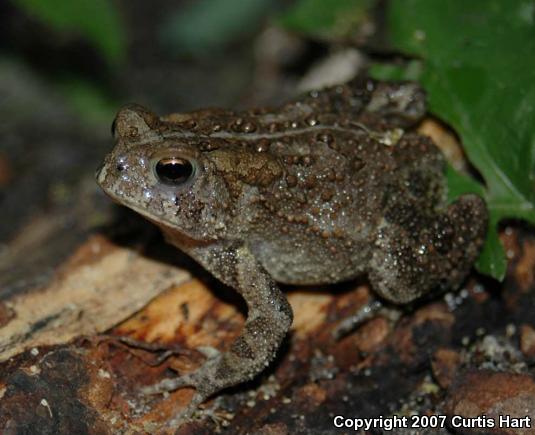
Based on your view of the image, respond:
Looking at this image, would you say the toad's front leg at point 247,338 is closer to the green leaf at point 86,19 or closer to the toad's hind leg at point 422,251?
the toad's hind leg at point 422,251

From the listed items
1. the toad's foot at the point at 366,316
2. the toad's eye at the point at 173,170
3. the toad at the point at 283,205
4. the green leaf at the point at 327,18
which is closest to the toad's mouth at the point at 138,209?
the toad at the point at 283,205

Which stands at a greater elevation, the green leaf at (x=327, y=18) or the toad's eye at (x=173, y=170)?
the green leaf at (x=327, y=18)

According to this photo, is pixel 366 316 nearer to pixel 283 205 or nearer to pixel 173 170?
pixel 283 205

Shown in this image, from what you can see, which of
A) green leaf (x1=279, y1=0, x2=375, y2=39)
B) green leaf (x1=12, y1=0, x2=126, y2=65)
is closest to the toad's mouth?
green leaf (x1=279, y1=0, x2=375, y2=39)

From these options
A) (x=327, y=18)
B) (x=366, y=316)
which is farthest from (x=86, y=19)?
(x=366, y=316)

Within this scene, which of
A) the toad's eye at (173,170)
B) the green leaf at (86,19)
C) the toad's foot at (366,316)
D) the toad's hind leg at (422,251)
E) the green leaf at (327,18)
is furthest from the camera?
the green leaf at (86,19)

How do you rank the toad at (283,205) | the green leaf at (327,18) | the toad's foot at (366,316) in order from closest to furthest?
the toad at (283,205) < the toad's foot at (366,316) < the green leaf at (327,18)
